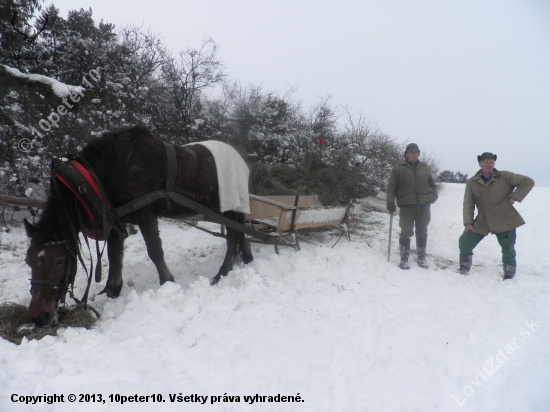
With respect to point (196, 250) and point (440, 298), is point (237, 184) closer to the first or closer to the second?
point (196, 250)

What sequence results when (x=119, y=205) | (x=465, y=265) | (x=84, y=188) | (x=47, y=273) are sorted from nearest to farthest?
1. (x=47, y=273)
2. (x=84, y=188)
3. (x=119, y=205)
4. (x=465, y=265)

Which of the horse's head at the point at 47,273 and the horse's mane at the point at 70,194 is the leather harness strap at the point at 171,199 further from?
the horse's head at the point at 47,273

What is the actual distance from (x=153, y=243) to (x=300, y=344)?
5.82ft

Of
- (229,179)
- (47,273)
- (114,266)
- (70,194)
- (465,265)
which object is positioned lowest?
→ (465,265)

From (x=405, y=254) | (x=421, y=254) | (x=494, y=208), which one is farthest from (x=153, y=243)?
(x=494, y=208)

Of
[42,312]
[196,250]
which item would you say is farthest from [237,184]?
[42,312]

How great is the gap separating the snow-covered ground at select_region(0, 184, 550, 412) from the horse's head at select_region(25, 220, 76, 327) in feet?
0.89

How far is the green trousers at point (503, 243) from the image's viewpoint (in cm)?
415

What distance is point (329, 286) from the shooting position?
3.53 meters

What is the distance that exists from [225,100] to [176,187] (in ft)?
47.4

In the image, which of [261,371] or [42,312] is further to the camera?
[42,312]

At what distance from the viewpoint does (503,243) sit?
4246mm

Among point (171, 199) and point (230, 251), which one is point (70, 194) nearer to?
point (171, 199)

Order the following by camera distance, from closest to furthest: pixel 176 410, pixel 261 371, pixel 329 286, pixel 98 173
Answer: pixel 176 410 → pixel 261 371 → pixel 98 173 → pixel 329 286
